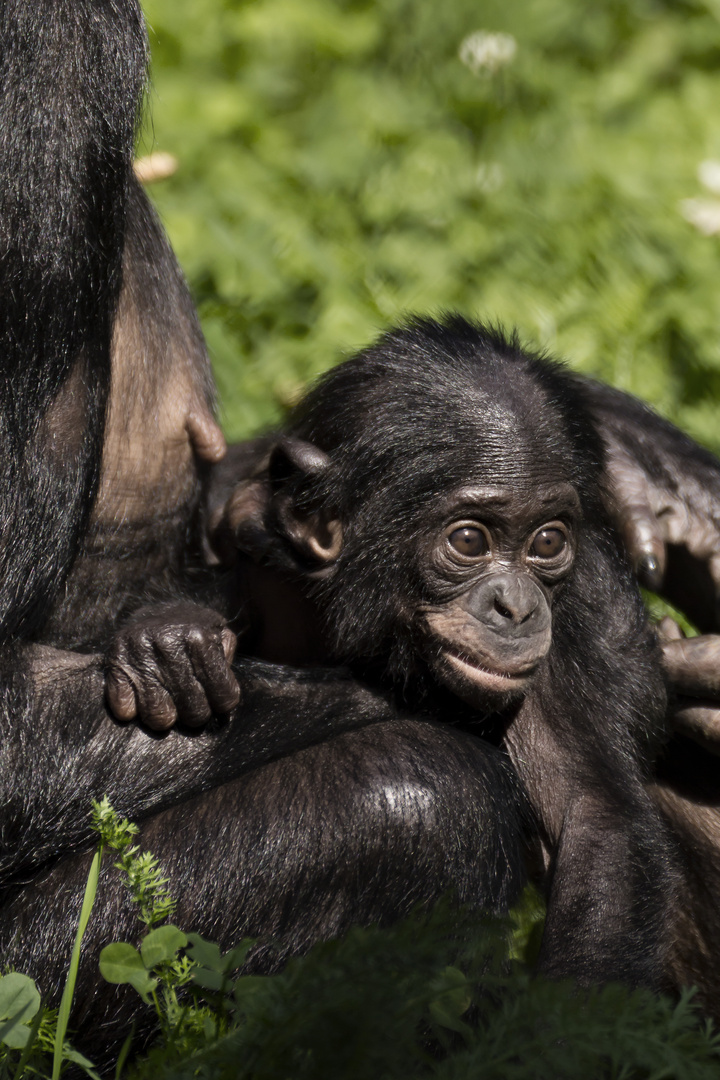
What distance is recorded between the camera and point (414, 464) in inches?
119

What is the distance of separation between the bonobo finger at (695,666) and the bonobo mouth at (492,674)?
38 centimetres

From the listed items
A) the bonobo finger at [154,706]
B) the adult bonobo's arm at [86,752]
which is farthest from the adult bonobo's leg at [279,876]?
the bonobo finger at [154,706]

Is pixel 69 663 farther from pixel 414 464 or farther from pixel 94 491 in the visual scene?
pixel 414 464

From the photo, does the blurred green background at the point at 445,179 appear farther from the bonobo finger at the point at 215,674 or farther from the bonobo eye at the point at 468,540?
the bonobo finger at the point at 215,674

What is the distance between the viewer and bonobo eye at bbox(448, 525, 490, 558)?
3.00m

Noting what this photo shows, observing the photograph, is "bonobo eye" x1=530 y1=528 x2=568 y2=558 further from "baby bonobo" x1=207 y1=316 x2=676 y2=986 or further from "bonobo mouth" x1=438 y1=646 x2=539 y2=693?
"bonobo mouth" x1=438 y1=646 x2=539 y2=693

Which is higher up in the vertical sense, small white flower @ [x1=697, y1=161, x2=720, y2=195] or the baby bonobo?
small white flower @ [x1=697, y1=161, x2=720, y2=195]

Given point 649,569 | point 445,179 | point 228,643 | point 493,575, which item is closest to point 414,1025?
point 228,643

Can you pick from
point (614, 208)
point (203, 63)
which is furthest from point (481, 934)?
point (203, 63)

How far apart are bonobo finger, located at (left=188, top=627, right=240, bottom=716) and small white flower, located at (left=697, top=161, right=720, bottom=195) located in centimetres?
399

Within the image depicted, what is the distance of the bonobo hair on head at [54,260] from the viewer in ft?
8.28

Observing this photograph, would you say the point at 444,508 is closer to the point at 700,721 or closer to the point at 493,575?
the point at 493,575

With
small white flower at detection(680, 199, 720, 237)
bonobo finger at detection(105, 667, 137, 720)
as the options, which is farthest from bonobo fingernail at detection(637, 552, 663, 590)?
small white flower at detection(680, 199, 720, 237)

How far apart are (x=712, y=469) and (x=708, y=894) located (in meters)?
1.16
